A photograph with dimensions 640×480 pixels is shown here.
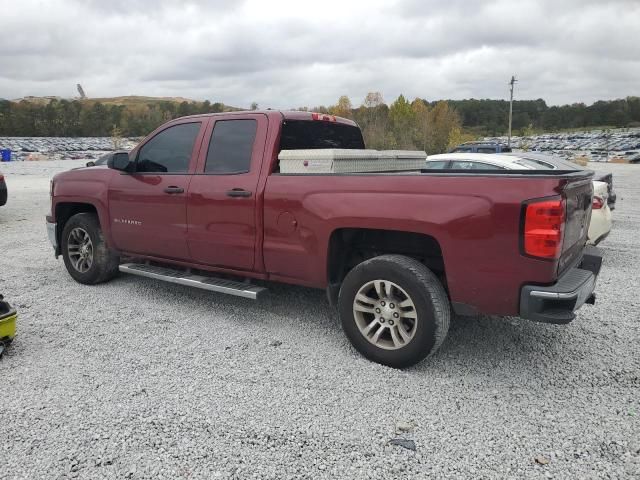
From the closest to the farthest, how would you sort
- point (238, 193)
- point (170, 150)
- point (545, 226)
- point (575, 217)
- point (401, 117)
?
1. point (545, 226)
2. point (575, 217)
3. point (238, 193)
4. point (170, 150)
5. point (401, 117)

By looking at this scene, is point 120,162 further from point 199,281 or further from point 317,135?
point 317,135

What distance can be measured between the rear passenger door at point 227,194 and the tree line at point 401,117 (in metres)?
45.2

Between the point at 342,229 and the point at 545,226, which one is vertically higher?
the point at 545,226

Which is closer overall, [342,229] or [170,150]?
[342,229]

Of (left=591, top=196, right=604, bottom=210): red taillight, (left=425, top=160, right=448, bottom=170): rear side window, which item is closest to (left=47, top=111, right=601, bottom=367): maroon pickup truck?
(left=591, top=196, right=604, bottom=210): red taillight

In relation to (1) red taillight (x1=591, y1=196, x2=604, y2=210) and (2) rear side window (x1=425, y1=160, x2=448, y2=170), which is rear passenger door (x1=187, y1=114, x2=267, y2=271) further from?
(2) rear side window (x1=425, y1=160, x2=448, y2=170)

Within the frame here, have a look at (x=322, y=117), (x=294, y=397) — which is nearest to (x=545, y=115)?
(x=322, y=117)

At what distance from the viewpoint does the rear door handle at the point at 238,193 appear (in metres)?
4.32

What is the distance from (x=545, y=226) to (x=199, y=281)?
118 inches

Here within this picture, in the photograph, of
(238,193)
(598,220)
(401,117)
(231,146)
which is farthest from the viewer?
(401,117)

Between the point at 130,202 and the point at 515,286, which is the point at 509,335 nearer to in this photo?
the point at 515,286

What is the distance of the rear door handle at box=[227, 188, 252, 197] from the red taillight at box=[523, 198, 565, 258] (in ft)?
7.35

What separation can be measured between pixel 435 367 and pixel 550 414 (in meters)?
0.86

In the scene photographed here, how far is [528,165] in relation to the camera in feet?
28.2
